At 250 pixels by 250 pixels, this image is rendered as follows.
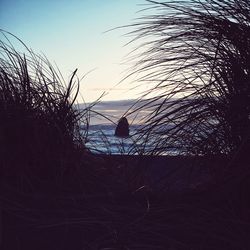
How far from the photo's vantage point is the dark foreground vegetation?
1.14 meters

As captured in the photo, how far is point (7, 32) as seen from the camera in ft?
6.26

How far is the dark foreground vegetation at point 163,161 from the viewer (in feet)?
3.75

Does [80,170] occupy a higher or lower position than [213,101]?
lower

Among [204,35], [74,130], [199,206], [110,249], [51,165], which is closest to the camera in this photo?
[110,249]

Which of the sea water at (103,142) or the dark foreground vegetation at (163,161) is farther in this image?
the sea water at (103,142)

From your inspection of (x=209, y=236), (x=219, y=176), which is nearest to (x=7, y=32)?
(x=219, y=176)

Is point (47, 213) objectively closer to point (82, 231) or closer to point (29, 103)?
point (82, 231)

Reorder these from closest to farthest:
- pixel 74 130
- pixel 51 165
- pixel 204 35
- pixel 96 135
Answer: pixel 204 35
pixel 51 165
pixel 74 130
pixel 96 135

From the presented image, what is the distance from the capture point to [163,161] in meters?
1.77

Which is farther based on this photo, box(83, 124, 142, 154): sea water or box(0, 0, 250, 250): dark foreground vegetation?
box(83, 124, 142, 154): sea water

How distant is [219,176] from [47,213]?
55 centimetres

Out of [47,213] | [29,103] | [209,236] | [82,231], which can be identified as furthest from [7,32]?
[209,236]

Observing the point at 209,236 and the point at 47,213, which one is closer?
the point at 209,236

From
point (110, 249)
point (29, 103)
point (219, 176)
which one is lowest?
point (110, 249)
